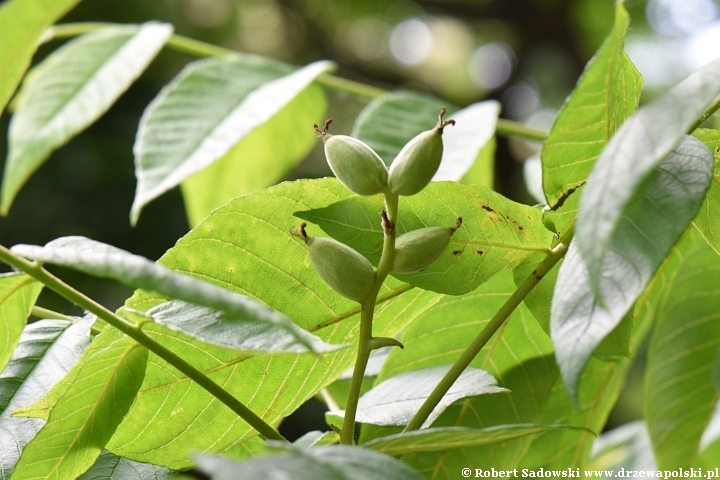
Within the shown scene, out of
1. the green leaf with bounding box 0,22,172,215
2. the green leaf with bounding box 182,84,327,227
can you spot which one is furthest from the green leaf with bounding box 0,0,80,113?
the green leaf with bounding box 182,84,327,227

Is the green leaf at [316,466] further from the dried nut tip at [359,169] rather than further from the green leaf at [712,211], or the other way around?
the green leaf at [712,211]

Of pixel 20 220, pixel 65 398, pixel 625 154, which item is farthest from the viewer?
pixel 20 220

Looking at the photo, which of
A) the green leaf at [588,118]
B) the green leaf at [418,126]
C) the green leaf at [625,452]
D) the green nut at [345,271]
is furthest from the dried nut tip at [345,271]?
the green leaf at [625,452]

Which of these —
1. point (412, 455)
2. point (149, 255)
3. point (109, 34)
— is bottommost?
point (149, 255)

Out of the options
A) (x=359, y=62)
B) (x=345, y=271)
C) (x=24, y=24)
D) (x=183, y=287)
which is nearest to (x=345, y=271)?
(x=345, y=271)

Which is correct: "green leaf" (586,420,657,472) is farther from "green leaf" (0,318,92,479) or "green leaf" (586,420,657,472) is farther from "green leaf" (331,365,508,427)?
"green leaf" (0,318,92,479)

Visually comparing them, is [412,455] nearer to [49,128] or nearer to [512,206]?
[512,206]

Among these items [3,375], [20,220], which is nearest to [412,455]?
[3,375]
